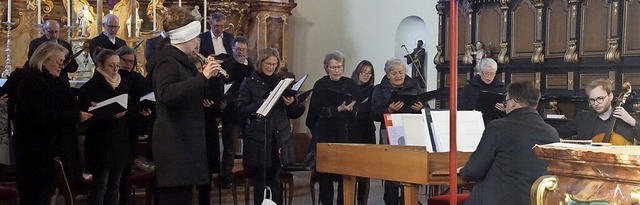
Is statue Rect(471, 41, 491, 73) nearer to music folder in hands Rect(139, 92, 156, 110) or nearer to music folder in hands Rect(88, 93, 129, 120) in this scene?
music folder in hands Rect(139, 92, 156, 110)

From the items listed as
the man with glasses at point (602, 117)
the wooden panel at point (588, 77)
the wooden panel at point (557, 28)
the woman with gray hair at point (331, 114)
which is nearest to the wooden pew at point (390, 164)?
the woman with gray hair at point (331, 114)

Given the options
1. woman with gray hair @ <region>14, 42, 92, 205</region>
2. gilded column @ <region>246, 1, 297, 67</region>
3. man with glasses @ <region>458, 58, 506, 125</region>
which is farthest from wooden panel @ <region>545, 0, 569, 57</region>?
woman with gray hair @ <region>14, 42, 92, 205</region>

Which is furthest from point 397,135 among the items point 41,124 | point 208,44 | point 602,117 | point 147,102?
point 208,44

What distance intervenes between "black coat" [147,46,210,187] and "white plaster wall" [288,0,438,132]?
827cm

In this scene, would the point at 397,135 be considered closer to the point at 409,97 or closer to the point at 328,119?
the point at 409,97

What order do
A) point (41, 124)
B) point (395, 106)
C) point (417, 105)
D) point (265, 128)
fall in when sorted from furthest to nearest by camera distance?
point (417, 105)
point (395, 106)
point (265, 128)
point (41, 124)

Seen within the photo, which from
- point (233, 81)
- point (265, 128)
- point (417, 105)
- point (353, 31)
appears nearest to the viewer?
point (265, 128)

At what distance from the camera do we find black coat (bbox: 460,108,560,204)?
189 inches

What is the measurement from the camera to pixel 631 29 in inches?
420

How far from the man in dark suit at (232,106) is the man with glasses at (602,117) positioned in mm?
2596

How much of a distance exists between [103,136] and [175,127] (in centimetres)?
149

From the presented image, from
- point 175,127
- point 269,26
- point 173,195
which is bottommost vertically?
point 173,195

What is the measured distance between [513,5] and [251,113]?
20.5 ft

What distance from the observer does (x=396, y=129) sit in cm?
626
